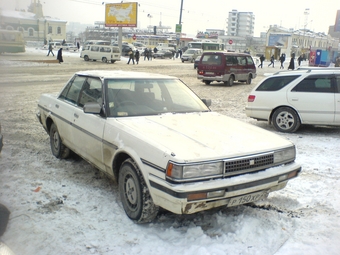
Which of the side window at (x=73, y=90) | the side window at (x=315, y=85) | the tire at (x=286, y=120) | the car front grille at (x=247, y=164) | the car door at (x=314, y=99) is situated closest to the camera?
the car front grille at (x=247, y=164)

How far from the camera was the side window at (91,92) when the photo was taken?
4553 millimetres

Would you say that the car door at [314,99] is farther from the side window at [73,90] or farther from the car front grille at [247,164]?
the side window at [73,90]

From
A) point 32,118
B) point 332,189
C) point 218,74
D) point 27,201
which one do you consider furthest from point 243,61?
point 27,201

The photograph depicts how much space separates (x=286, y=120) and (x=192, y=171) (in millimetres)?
5550

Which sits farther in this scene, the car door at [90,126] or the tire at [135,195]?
the car door at [90,126]

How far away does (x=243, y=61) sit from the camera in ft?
65.3

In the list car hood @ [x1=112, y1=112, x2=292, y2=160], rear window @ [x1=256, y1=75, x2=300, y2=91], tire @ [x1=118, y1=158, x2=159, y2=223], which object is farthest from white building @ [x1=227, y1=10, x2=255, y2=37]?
tire @ [x1=118, y1=158, x2=159, y2=223]

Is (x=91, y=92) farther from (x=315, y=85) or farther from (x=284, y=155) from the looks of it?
(x=315, y=85)

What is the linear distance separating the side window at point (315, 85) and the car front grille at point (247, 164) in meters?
4.93

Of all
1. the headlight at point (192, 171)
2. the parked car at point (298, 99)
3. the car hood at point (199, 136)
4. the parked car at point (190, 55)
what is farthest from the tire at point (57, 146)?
the parked car at point (190, 55)

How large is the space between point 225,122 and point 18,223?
8.53 ft

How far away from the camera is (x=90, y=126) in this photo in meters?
4.34

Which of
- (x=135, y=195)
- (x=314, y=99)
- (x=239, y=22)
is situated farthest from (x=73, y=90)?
(x=239, y=22)

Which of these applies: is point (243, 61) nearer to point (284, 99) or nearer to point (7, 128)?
point (284, 99)
